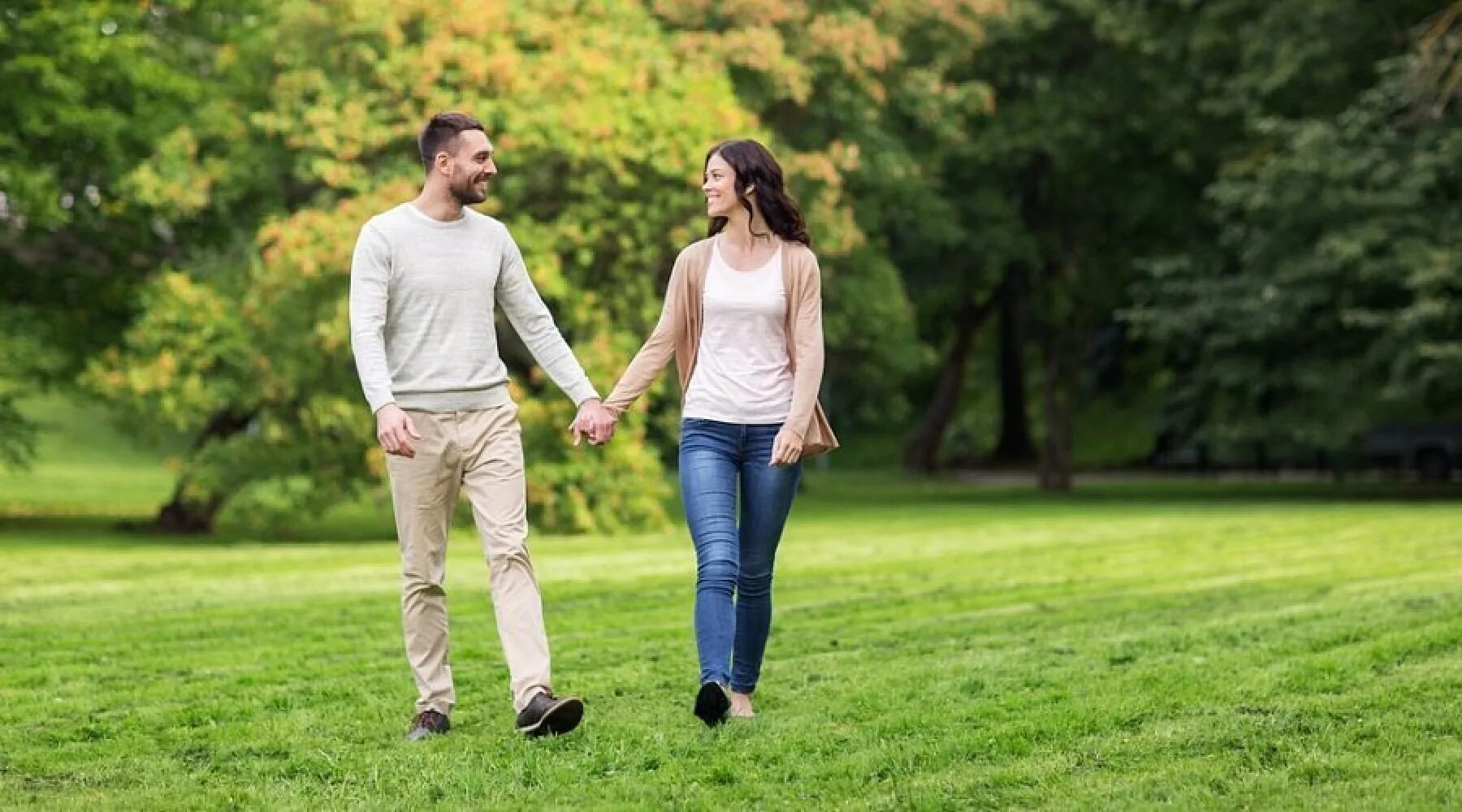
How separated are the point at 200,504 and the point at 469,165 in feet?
66.2

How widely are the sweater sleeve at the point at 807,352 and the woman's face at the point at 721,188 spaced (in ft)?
1.13

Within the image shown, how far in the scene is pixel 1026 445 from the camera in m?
51.4

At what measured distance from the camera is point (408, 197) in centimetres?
2256

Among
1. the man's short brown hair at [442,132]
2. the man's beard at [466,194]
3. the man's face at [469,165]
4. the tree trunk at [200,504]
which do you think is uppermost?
the man's short brown hair at [442,132]

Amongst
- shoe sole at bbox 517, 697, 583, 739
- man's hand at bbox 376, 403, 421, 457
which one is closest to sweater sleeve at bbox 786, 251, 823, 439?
shoe sole at bbox 517, 697, 583, 739

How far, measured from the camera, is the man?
24.7ft

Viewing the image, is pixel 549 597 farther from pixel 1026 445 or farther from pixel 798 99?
pixel 1026 445

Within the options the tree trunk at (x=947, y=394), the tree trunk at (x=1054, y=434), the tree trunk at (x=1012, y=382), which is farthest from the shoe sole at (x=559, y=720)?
the tree trunk at (x=1012, y=382)

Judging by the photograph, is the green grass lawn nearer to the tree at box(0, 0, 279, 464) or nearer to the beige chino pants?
the beige chino pants

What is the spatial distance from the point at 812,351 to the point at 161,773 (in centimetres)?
263

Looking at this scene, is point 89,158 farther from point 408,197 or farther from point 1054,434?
point 1054,434

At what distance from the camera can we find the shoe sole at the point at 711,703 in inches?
298

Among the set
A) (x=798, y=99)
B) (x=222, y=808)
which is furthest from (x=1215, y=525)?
(x=222, y=808)

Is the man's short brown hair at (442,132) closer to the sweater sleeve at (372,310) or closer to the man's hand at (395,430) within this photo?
the sweater sleeve at (372,310)
